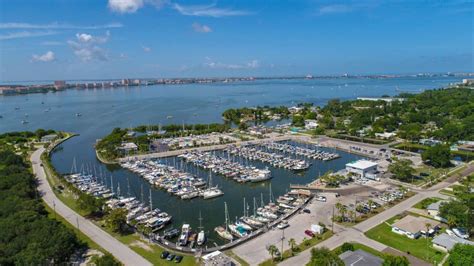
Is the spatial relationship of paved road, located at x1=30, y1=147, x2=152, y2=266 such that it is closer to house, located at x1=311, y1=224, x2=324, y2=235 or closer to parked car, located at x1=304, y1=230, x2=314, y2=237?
parked car, located at x1=304, y1=230, x2=314, y2=237

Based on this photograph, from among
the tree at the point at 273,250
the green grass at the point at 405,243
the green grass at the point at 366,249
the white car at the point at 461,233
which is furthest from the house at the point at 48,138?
the white car at the point at 461,233

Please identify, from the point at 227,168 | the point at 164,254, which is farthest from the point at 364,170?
the point at 164,254

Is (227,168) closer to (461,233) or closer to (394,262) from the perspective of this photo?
(461,233)

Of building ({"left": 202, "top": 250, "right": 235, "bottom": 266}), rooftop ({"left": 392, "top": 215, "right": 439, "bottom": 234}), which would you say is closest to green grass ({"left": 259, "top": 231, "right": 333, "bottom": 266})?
building ({"left": 202, "top": 250, "right": 235, "bottom": 266})

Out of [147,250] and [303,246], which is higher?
[303,246]

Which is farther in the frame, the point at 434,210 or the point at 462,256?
the point at 434,210

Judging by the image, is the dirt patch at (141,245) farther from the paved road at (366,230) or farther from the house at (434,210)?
the house at (434,210)

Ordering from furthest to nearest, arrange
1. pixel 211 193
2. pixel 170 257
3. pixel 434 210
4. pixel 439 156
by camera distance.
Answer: pixel 439 156 → pixel 211 193 → pixel 434 210 → pixel 170 257
